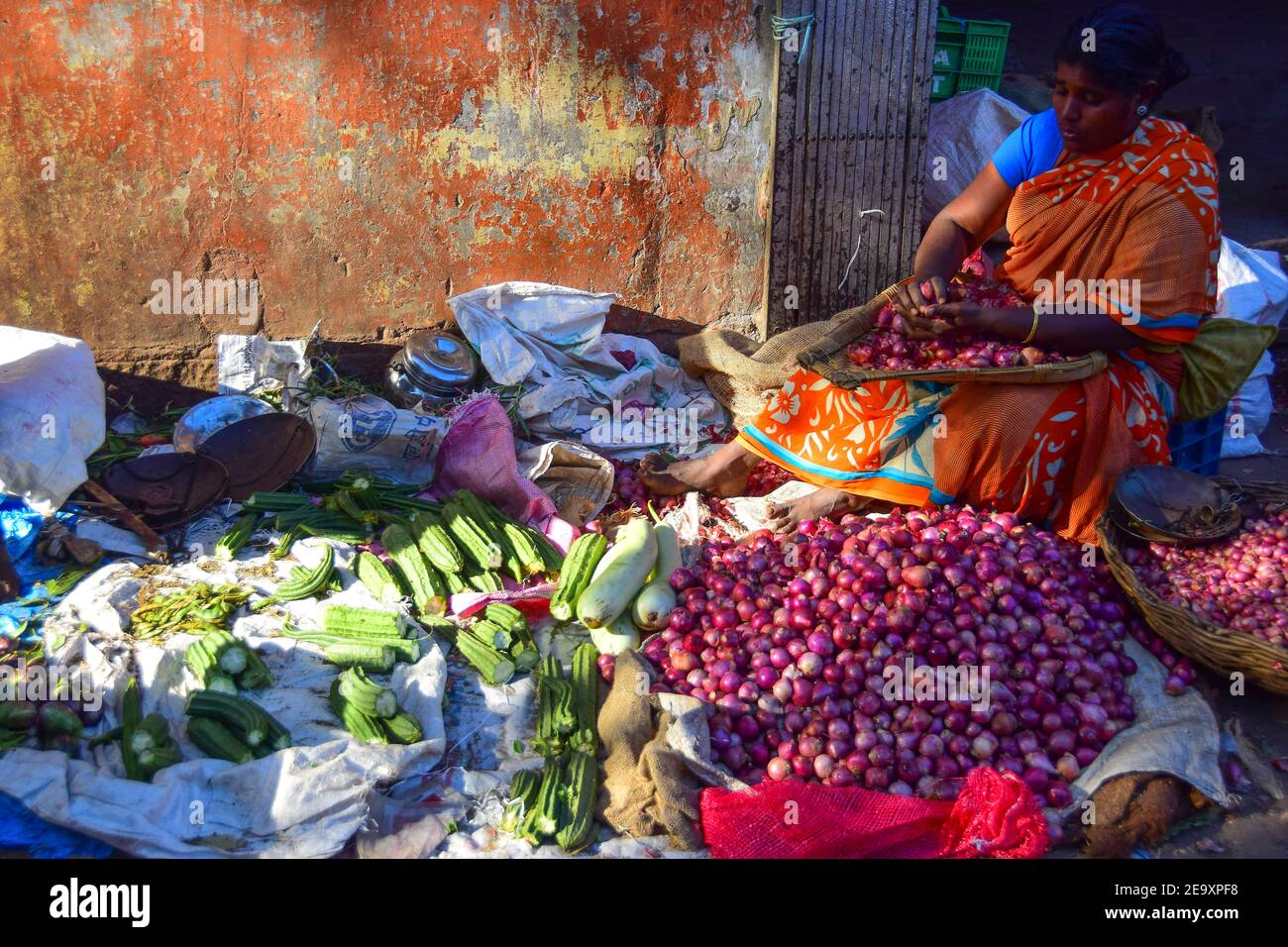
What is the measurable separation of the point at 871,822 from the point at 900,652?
0.64 metres

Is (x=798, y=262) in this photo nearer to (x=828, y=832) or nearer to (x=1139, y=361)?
(x=1139, y=361)

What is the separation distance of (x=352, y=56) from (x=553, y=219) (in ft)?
3.95

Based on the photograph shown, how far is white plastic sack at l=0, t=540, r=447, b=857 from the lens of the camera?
2.73 m

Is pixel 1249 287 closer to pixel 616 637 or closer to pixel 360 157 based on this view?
pixel 616 637

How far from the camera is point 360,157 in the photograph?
5066 mm

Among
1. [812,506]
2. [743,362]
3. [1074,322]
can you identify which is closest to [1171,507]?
[1074,322]

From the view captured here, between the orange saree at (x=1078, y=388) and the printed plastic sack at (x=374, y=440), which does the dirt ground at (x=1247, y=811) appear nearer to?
the orange saree at (x=1078, y=388)

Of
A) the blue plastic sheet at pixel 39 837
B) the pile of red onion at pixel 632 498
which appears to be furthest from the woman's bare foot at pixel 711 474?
the blue plastic sheet at pixel 39 837

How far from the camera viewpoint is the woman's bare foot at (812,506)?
13.8ft

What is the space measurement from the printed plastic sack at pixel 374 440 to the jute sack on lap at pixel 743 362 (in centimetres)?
140

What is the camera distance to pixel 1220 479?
3809 mm

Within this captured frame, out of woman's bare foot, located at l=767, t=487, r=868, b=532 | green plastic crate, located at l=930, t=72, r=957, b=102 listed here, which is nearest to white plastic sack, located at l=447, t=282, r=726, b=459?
woman's bare foot, located at l=767, t=487, r=868, b=532

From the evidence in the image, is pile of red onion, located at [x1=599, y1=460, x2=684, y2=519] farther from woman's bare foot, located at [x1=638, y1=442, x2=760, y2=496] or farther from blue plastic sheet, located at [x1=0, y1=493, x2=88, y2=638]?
blue plastic sheet, located at [x1=0, y1=493, x2=88, y2=638]

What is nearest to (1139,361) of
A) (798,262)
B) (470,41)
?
(798,262)
